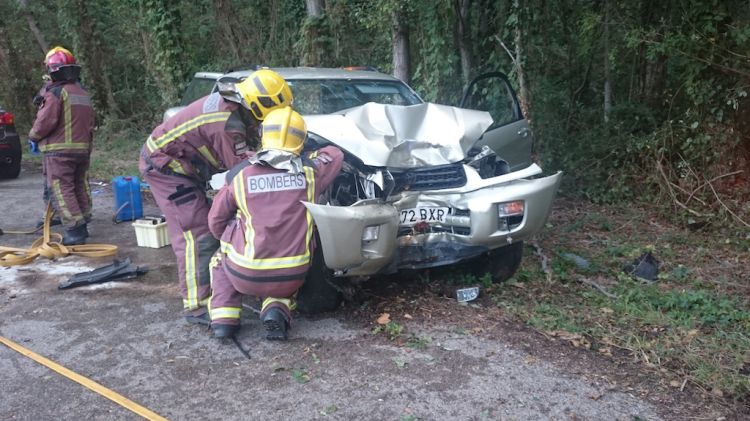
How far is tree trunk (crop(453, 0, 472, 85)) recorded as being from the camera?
8.78 m

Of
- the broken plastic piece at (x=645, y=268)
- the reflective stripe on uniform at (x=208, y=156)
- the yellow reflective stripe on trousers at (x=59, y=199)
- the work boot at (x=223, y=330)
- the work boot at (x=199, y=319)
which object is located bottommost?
the broken plastic piece at (x=645, y=268)

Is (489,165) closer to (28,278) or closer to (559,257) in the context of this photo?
(559,257)

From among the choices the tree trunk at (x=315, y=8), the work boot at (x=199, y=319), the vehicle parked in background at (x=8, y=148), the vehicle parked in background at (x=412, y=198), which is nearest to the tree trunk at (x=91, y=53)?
the vehicle parked in background at (x=8, y=148)

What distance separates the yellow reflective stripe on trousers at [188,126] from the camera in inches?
167

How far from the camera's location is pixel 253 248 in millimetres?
3779

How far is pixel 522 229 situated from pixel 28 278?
157 inches

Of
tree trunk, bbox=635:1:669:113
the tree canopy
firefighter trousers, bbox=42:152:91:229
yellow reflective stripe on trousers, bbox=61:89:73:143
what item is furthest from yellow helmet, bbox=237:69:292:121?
tree trunk, bbox=635:1:669:113

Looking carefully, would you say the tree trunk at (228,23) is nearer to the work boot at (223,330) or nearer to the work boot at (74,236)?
the work boot at (74,236)

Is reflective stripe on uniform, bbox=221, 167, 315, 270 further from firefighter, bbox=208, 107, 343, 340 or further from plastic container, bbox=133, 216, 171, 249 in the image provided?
plastic container, bbox=133, 216, 171, 249

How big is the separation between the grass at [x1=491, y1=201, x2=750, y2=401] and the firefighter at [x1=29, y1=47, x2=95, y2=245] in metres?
4.20

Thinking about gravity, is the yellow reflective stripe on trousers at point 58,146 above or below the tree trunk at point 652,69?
below

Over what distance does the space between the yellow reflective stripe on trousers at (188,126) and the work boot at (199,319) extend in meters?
1.16

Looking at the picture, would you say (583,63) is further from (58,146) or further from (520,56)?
(58,146)

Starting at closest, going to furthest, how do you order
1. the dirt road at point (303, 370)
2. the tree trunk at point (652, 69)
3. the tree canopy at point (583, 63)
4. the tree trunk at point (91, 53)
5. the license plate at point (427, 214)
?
1. the dirt road at point (303, 370)
2. the license plate at point (427, 214)
3. the tree canopy at point (583, 63)
4. the tree trunk at point (652, 69)
5. the tree trunk at point (91, 53)
